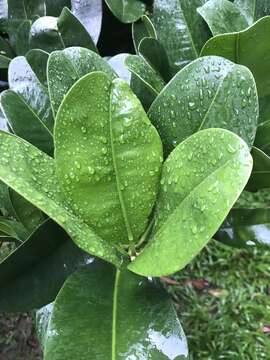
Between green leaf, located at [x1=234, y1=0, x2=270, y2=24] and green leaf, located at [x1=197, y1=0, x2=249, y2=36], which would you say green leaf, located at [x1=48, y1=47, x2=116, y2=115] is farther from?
green leaf, located at [x1=234, y1=0, x2=270, y2=24]

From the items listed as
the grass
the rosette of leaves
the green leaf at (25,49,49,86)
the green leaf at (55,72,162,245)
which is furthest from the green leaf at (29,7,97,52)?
the grass

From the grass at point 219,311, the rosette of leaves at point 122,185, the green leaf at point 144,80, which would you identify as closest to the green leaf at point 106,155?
the rosette of leaves at point 122,185

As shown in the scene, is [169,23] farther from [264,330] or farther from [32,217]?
[264,330]

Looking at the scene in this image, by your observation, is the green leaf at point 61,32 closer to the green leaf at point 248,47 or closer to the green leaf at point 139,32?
the green leaf at point 139,32

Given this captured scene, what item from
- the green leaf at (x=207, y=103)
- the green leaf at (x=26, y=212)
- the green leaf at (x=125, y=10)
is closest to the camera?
the green leaf at (x=207, y=103)

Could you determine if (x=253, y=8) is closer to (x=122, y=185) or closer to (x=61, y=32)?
(x=61, y=32)

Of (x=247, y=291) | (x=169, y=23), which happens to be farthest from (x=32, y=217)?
(x=247, y=291)
